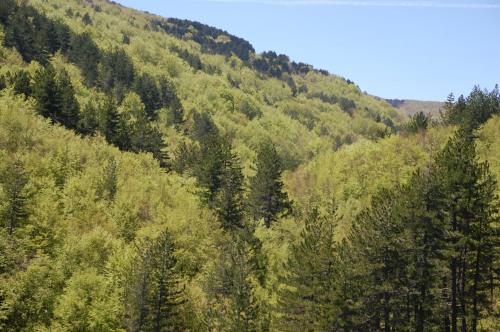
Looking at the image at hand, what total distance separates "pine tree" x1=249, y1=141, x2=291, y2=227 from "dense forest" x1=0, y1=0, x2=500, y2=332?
232 millimetres

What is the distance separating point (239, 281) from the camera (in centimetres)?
4047

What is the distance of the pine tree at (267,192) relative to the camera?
67.2 metres

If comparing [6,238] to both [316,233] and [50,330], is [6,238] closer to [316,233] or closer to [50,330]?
[50,330]

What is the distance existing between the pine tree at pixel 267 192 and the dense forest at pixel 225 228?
0.76 ft

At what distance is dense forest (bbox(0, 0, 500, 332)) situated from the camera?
33469mm

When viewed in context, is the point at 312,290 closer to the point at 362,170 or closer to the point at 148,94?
the point at 362,170

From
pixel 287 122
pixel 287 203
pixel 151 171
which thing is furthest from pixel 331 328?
pixel 287 122

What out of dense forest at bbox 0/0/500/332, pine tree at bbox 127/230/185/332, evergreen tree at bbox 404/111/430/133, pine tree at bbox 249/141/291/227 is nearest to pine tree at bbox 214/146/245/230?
dense forest at bbox 0/0/500/332

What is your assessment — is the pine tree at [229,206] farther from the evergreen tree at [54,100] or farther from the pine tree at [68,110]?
the evergreen tree at [54,100]

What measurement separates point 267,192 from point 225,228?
8.67 metres

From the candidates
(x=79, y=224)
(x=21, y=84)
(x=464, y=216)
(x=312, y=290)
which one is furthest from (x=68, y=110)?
(x=464, y=216)

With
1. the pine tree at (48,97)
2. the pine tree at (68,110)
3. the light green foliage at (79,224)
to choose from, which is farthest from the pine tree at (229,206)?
the pine tree at (48,97)

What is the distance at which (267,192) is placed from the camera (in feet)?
222

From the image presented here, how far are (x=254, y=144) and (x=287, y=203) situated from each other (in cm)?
8039
